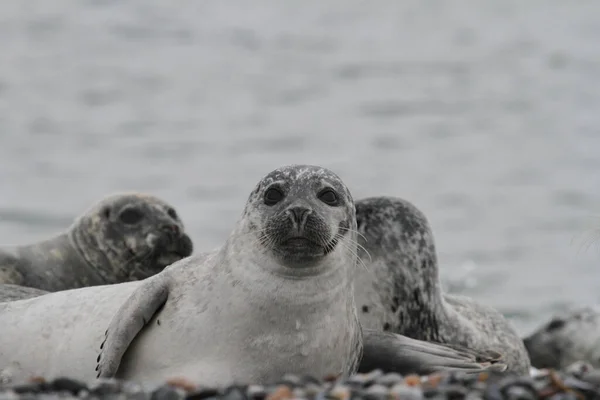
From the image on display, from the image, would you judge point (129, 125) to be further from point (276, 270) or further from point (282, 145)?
point (276, 270)

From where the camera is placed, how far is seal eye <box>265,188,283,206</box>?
20.5 ft

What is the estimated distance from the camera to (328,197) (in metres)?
6.32

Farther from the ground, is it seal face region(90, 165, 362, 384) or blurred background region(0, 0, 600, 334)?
blurred background region(0, 0, 600, 334)

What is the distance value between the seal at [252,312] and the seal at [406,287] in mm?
1565

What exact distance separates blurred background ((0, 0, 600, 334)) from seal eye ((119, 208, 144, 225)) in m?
5.55

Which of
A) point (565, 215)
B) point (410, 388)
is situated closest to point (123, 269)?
point (410, 388)

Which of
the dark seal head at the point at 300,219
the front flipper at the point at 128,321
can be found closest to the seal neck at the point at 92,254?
the front flipper at the point at 128,321

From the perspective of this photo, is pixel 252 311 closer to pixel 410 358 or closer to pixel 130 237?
pixel 410 358

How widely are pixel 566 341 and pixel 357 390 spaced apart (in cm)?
444

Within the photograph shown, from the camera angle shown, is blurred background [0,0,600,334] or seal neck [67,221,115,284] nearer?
seal neck [67,221,115,284]

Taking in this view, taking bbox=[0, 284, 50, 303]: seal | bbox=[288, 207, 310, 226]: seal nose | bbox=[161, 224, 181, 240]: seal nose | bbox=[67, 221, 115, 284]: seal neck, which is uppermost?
bbox=[288, 207, 310, 226]: seal nose

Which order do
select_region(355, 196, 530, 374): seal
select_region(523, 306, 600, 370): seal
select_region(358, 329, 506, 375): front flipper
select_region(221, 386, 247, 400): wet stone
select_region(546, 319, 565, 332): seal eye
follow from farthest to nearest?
select_region(546, 319, 565, 332): seal eye
select_region(523, 306, 600, 370): seal
select_region(355, 196, 530, 374): seal
select_region(358, 329, 506, 375): front flipper
select_region(221, 386, 247, 400): wet stone

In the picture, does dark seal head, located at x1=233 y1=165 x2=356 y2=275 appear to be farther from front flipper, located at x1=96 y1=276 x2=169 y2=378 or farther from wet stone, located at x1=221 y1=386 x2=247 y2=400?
wet stone, located at x1=221 y1=386 x2=247 y2=400

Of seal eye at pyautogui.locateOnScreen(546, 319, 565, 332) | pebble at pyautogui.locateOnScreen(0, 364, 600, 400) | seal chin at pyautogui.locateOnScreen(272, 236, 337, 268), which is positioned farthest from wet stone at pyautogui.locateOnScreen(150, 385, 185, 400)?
seal eye at pyautogui.locateOnScreen(546, 319, 565, 332)
